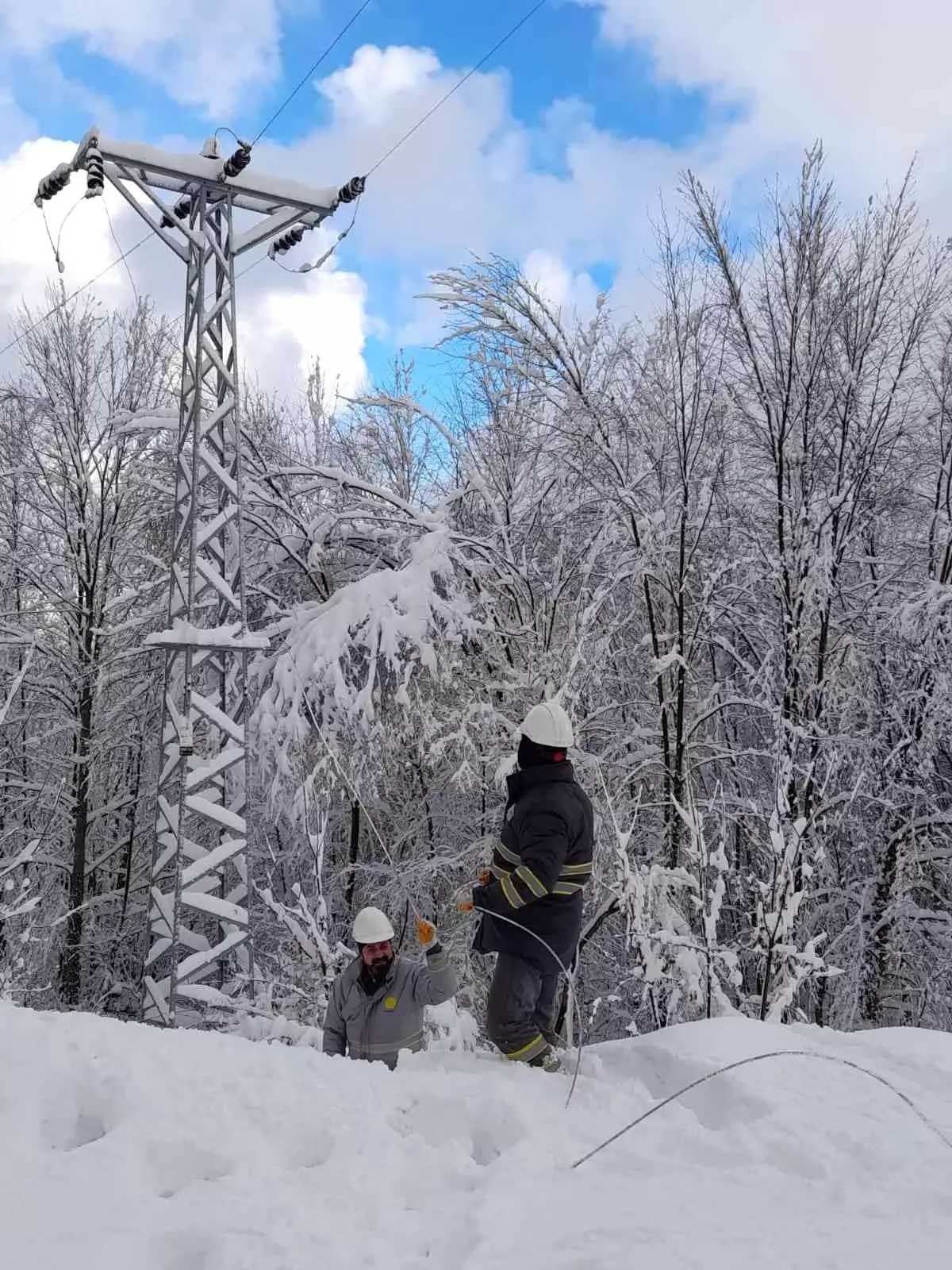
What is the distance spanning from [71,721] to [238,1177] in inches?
505

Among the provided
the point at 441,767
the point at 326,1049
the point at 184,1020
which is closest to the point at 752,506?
the point at 441,767

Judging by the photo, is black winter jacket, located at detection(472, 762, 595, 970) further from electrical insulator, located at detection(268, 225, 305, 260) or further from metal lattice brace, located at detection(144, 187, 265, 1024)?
electrical insulator, located at detection(268, 225, 305, 260)

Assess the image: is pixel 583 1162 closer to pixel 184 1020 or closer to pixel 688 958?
pixel 688 958

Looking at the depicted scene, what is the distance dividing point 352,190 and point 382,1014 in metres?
6.16

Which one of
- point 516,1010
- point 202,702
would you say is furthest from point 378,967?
point 202,702

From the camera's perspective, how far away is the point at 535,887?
3436mm

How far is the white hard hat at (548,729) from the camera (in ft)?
11.9

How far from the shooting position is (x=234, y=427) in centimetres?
731

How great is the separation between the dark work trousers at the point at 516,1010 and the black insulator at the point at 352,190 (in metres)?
6.09

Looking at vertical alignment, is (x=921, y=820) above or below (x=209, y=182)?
below

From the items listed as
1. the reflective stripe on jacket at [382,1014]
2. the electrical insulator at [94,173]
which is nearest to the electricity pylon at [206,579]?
the electrical insulator at [94,173]

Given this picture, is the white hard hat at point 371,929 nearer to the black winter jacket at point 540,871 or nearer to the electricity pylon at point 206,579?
the black winter jacket at point 540,871

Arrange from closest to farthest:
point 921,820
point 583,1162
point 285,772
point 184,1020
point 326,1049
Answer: point 583,1162 → point 326,1049 → point 184,1020 → point 285,772 → point 921,820

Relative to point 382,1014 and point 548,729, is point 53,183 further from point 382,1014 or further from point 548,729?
point 382,1014
